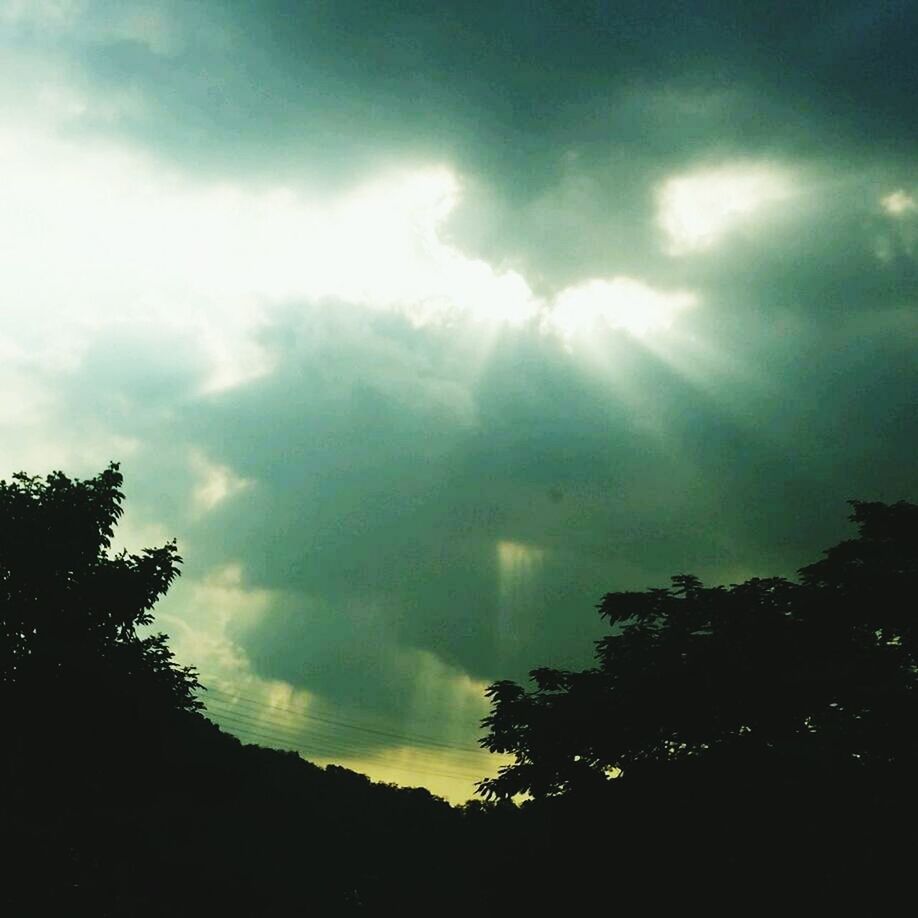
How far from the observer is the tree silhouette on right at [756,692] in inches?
682

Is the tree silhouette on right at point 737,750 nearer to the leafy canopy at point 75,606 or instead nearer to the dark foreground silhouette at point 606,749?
the dark foreground silhouette at point 606,749

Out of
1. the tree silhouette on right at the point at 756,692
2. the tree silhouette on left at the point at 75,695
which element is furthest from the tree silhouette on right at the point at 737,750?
the tree silhouette on left at the point at 75,695

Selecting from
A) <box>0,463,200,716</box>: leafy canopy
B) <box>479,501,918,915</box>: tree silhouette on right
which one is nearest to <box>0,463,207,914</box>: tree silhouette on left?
<box>0,463,200,716</box>: leafy canopy

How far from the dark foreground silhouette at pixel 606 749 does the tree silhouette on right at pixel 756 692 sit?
6 cm

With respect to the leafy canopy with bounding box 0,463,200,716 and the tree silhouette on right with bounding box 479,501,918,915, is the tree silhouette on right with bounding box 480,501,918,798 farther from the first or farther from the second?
the leafy canopy with bounding box 0,463,200,716

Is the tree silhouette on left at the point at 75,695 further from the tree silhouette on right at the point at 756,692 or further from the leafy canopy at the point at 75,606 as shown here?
the tree silhouette on right at the point at 756,692

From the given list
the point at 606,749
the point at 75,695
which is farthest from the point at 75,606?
the point at 606,749

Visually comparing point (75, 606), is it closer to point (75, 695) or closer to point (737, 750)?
point (75, 695)

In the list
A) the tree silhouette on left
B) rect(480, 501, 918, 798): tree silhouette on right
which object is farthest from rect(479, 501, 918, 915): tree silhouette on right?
the tree silhouette on left

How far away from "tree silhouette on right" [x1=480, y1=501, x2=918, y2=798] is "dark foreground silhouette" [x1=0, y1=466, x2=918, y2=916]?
0.20 feet

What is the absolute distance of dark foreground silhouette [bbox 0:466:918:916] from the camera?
1609 centimetres

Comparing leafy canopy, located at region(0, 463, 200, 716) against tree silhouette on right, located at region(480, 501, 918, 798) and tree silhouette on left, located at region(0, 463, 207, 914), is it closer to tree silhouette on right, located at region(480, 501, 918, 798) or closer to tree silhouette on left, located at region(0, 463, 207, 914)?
tree silhouette on left, located at region(0, 463, 207, 914)

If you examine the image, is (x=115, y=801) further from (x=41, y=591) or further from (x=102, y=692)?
(x=41, y=591)

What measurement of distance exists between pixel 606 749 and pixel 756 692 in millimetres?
4752
